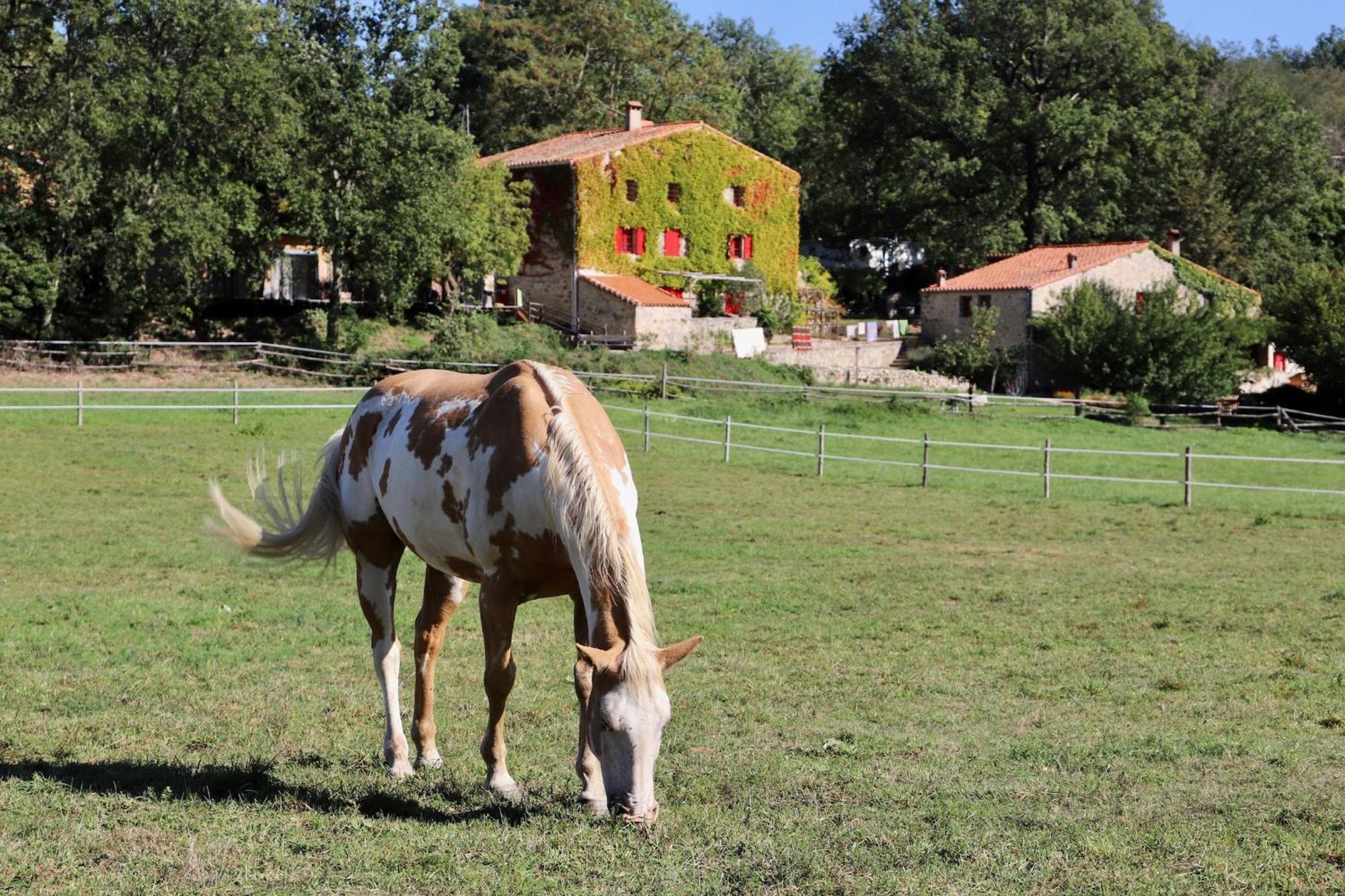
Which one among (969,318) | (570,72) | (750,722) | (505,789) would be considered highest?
(570,72)

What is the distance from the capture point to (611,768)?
564 cm

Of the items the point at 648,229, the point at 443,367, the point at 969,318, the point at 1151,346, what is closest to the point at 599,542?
the point at 443,367

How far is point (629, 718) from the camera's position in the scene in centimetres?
554

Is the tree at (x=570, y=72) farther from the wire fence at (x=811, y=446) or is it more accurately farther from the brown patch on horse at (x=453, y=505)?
the brown patch on horse at (x=453, y=505)

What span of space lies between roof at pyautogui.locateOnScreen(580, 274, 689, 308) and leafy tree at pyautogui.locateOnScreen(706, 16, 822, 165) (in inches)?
876

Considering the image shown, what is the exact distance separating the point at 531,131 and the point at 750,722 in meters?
57.4

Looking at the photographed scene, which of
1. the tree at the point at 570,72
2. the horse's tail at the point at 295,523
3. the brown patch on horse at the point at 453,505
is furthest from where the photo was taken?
the tree at the point at 570,72

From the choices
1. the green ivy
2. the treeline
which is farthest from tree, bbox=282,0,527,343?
the green ivy

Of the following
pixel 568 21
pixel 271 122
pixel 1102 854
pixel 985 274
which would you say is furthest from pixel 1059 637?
pixel 568 21

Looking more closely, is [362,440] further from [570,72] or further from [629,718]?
[570,72]

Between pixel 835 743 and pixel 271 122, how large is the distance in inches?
1323

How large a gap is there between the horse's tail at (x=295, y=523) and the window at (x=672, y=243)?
44999mm

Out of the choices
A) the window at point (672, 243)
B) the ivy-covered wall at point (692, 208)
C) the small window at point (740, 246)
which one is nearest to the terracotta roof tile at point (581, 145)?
the ivy-covered wall at point (692, 208)

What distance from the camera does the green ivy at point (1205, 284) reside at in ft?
178
